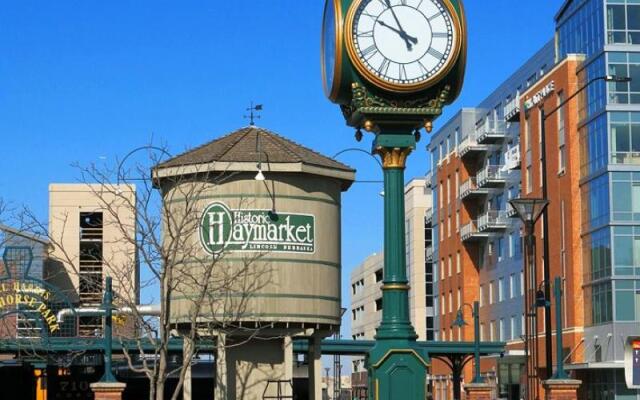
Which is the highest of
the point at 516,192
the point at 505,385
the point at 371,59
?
the point at 516,192

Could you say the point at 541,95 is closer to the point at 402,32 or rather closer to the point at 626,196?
the point at 626,196

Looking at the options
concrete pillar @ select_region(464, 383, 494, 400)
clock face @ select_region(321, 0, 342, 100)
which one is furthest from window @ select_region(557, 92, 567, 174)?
clock face @ select_region(321, 0, 342, 100)

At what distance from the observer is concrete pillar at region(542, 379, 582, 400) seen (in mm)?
24844

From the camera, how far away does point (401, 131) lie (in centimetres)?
1798

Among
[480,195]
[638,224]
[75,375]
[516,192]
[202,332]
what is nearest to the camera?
[202,332]

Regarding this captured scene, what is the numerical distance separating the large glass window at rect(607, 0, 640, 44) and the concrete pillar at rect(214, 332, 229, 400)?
39.0 metres

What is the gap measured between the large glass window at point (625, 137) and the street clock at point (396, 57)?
50070mm

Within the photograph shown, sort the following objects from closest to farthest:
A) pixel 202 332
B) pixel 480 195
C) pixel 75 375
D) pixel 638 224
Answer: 1. pixel 202 332
2. pixel 75 375
3. pixel 638 224
4. pixel 480 195

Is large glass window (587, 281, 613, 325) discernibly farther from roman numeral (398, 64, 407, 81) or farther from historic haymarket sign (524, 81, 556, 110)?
roman numeral (398, 64, 407, 81)

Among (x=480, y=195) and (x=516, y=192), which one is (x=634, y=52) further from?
(x=480, y=195)

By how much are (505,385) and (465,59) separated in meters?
73.1

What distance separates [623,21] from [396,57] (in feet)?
170

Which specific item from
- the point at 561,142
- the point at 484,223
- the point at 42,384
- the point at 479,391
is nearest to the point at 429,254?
the point at 484,223

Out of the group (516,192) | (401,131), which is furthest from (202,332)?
(516,192)
